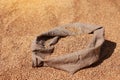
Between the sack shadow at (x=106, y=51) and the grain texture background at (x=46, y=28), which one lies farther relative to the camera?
the sack shadow at (x=106, y=51)

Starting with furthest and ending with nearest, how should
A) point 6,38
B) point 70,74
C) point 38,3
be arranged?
point 38,3, point 6,38, point 70,74

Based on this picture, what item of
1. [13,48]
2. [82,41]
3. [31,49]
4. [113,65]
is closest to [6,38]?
[13,48]

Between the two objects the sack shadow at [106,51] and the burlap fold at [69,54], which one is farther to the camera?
the sack shadow at [106,51]

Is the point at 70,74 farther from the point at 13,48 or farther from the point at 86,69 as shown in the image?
the point at 13,48

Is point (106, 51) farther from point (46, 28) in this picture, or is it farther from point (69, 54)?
point (46, 28)

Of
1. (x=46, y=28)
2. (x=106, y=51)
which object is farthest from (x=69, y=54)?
(x=46, y=28)

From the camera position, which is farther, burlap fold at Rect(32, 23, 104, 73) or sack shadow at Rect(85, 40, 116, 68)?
sack shadow at Rect(85, 40, 116, 68)
